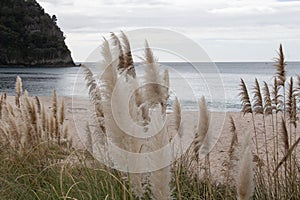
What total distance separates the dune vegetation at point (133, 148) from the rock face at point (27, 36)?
6267 cm

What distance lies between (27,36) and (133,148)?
66773 mm

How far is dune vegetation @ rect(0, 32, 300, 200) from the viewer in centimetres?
158

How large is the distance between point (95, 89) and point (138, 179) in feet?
3.93

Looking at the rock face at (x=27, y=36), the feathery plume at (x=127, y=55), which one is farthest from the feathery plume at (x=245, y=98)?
the rock face at (x=27, y=36)

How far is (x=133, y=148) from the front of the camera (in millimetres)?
1569

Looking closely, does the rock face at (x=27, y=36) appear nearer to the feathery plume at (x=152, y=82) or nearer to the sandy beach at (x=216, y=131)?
the sandy beach at (x=216, y=131)

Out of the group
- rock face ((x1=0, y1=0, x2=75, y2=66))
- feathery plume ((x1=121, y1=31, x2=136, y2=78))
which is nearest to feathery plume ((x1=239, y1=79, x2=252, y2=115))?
feathery plume ((x1=121, y1=31, x2=136, y2=78))

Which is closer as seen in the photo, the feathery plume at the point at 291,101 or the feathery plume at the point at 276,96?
the feathery plume at the point at 291,101

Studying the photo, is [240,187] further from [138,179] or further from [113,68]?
[113,68]

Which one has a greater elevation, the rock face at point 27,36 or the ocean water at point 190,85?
the rock face at point 27,36

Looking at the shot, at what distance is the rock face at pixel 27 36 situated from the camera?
6425 centimetres

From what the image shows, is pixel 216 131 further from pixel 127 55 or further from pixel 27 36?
pixel 27 36

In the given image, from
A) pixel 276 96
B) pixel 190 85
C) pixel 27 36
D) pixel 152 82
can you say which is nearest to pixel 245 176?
pixel 152 82

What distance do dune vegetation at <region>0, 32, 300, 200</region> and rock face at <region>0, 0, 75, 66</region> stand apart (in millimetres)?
62665
